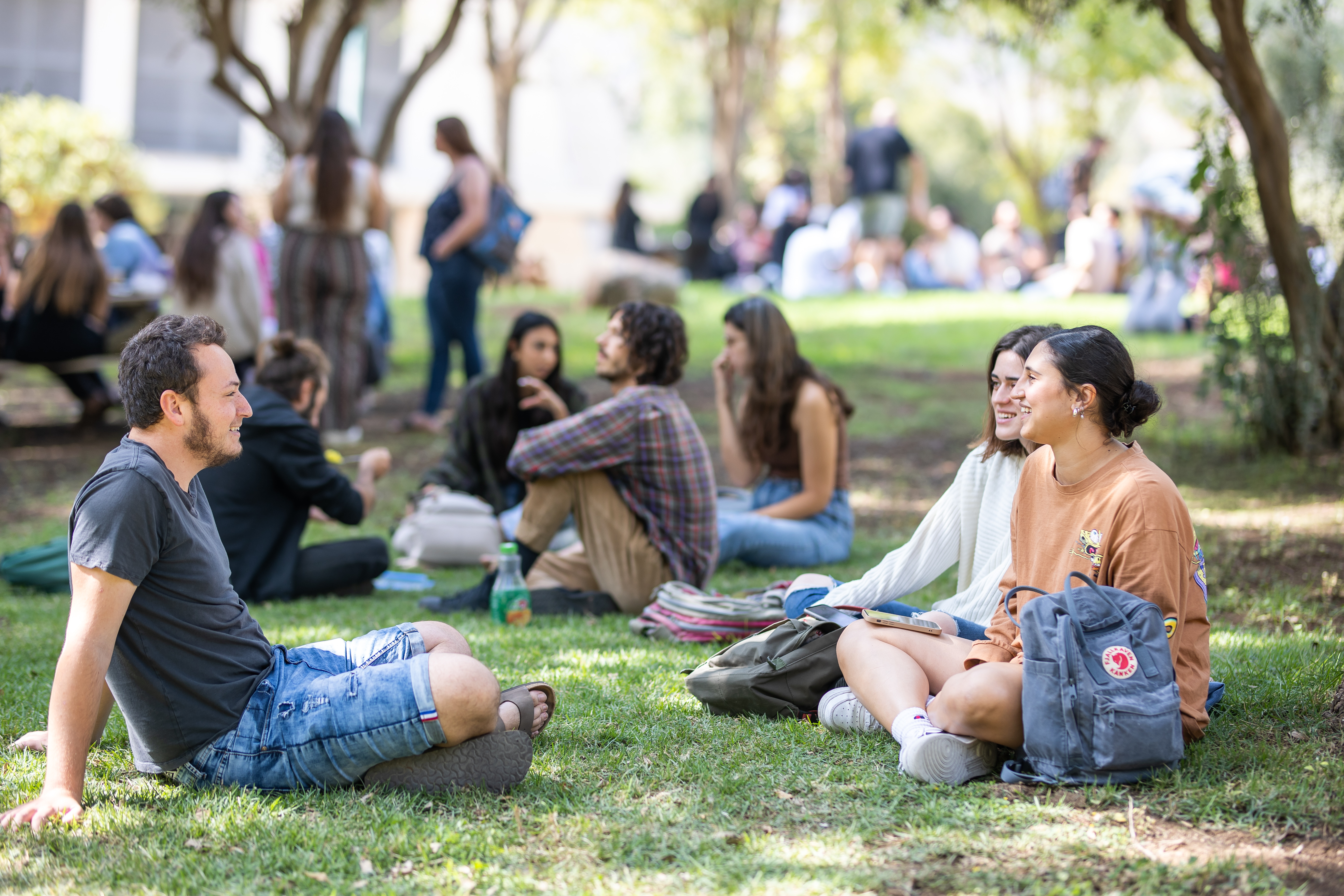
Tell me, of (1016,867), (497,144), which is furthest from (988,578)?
(497,144)

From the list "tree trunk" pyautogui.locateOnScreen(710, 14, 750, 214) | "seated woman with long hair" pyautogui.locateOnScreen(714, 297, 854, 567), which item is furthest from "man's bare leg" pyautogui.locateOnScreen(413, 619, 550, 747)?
"tree trunk" pyautogui.locateOnScreen(710, 14, 750, 214)

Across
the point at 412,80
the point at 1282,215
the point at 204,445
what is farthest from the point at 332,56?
the point at 204,445

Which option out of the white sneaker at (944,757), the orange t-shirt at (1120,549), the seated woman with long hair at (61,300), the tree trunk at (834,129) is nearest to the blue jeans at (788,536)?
the orange t-shirt at (1120,549)

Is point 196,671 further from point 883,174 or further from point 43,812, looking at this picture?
point 883,174

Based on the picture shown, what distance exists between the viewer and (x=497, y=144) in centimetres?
1956

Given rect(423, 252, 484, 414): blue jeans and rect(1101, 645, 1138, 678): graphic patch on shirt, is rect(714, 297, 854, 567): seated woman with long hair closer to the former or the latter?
rect(1101, 645, 1138, 678): graphic patch on shirt

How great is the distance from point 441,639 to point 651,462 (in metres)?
1.79

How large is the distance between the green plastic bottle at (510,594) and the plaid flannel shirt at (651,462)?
343 mm

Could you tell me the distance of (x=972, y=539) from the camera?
13.6ft

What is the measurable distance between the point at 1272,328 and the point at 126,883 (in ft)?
22.7

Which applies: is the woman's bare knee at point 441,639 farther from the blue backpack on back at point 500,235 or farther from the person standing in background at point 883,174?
the person standing in background at point 883,174

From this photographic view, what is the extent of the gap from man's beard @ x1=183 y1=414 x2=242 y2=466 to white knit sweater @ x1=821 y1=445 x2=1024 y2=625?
6.19 feet

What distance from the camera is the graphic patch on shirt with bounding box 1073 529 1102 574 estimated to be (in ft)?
10.5

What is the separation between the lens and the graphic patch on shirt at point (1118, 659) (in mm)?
2979
